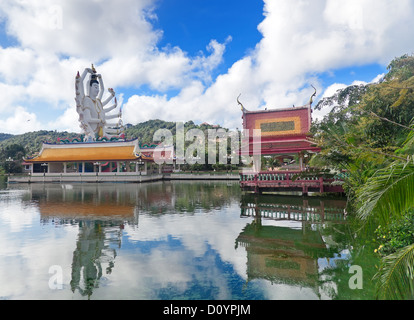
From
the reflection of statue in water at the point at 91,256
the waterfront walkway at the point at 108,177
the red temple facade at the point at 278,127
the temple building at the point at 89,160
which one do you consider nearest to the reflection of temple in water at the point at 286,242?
the reflection of statue in water at the point at 91,256

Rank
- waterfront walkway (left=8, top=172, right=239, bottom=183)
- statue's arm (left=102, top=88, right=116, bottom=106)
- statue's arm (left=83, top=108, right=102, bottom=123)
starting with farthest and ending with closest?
statue's arm (left=102, top=88, right=116, bottom=106)
statue's arm (left=83, top=108, right=102, bottom=123)
waterfront walkway (left=8, top=172, right=239, bottom=183)

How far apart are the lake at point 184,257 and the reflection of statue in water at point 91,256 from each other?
0.07ft

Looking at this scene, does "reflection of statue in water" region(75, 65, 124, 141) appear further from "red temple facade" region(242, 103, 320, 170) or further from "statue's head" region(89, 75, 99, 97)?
"red temple facade" region(242, 103, 320, 170)

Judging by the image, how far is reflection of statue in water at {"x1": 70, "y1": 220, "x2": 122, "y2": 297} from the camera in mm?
5527

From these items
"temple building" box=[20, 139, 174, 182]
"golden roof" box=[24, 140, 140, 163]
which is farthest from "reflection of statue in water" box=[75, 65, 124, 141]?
"temple building" box=[20, 139, 174, 182]

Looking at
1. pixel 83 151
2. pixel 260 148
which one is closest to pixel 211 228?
pixel 260 148

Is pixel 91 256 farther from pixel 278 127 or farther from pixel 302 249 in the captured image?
pixel 278 127

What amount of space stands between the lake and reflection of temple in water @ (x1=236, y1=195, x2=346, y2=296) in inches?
1.0

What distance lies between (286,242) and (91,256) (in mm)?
5572

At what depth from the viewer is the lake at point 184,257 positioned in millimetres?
5137

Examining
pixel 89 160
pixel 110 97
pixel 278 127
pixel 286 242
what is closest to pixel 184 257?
pixel 286 242

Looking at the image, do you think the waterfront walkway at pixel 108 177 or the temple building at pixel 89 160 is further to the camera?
the temple building at pixel 89 160

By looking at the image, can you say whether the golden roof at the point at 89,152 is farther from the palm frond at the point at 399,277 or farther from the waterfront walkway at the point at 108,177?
the palm frond at the point at 399,277
